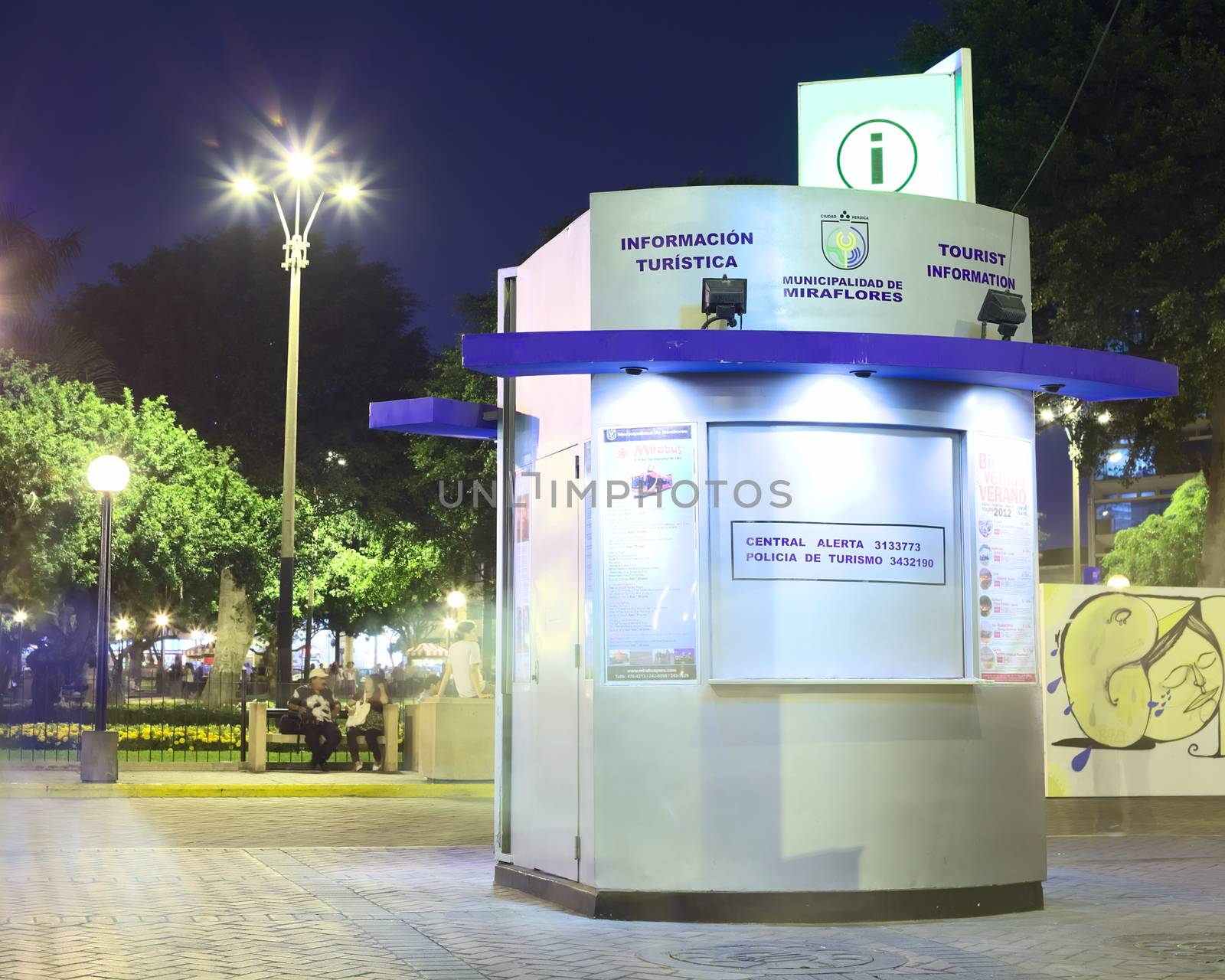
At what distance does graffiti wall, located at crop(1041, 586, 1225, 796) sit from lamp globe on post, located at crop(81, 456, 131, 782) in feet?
36.2

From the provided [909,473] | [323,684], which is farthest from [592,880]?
[323,684]

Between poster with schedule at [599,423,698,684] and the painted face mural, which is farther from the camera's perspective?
the painted face mural

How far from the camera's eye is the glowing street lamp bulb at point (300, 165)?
28.3 metres

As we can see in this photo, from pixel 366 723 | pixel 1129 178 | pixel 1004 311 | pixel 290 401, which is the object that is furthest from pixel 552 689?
pixel 290 401

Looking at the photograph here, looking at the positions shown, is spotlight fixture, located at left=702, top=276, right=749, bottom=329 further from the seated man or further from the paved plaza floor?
the seated man

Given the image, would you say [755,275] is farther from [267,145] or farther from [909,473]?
[267,145]

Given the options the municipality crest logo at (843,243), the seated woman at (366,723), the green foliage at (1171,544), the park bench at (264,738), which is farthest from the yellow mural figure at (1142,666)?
the green foliage at (1171,544)

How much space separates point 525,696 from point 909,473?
9.81 feet

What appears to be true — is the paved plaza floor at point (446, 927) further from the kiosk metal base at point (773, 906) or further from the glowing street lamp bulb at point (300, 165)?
the glowing street lamp bulb at point (300, 165)

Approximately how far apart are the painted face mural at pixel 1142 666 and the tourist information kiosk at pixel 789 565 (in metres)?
6.77

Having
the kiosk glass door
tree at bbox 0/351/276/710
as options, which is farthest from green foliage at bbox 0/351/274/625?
the kiosk glass door

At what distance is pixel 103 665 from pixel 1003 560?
A: 13111mm

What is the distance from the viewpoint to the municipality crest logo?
10203 mm

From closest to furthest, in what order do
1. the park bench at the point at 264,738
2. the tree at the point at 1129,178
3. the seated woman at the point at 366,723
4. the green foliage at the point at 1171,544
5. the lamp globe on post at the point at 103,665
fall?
the lamp globe on post at the point at 103,665, the park bench at the point at 264,738, the seated woman at the point at 366,723, the tree at the point at 1129,178, the green foliage at the point at 1171,544
